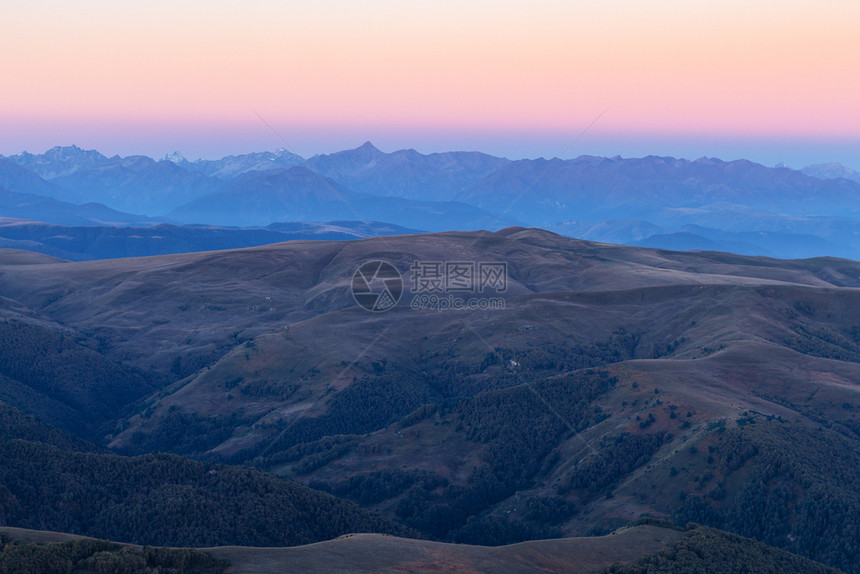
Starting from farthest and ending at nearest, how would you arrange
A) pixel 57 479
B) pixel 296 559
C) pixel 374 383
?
pixel 374 383 < pixel 57 479 < pixel 296 559

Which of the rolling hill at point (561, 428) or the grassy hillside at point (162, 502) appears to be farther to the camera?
the rolling hill at point (561, 428)

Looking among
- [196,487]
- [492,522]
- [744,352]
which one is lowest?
[492,522]

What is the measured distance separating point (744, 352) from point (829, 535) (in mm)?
68549

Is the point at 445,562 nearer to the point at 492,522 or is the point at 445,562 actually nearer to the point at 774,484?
the point at 492,522

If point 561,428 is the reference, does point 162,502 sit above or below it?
below

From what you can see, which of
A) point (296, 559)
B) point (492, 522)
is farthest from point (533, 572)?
point (492, 522)

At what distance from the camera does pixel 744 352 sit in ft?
486

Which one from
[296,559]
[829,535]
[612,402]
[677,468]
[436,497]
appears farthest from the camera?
[612,402]

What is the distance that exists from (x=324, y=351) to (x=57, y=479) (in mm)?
105312

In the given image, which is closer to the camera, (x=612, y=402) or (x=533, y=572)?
(x=533, y=572)

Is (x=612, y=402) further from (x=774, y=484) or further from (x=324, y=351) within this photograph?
(x=324, y=351)

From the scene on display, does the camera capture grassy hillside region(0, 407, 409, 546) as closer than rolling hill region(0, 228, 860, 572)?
Yes

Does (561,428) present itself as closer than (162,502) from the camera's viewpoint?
No

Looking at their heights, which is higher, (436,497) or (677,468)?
(677,468)
